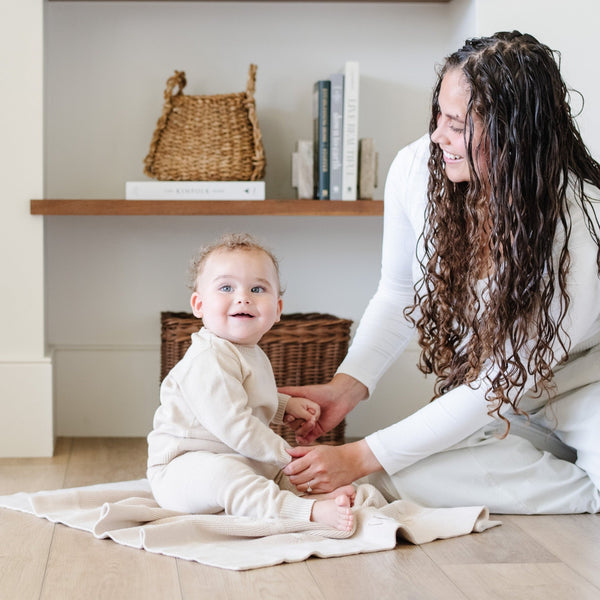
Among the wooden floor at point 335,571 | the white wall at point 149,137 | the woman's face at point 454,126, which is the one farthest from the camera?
the white wall at point 149,137

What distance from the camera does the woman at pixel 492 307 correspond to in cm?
152

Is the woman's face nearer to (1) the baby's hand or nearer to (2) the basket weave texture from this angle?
(1) the baby's hand

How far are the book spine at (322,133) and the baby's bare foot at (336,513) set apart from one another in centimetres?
102

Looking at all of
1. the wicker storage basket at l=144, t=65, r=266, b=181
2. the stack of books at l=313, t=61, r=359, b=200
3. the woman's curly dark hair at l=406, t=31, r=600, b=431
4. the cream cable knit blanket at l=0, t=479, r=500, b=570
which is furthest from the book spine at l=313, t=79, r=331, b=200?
the cream cable knit blanket at l=0, t=479, r=500, b=570

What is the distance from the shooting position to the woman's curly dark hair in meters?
1.50

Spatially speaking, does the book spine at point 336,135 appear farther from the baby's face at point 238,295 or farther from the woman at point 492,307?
the baby's face at point 238,295

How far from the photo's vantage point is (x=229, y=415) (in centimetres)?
160

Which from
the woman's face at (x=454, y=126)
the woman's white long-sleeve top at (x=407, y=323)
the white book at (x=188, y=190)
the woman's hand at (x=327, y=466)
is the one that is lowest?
the woman's hand at (x=327, y=466)

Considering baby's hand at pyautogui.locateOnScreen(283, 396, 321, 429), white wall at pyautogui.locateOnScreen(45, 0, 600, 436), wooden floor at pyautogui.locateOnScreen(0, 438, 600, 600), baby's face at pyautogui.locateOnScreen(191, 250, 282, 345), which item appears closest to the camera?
wooden floor at pyautogui.locateOnScreen(0, 438, 600, 600)

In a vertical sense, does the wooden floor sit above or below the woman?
below

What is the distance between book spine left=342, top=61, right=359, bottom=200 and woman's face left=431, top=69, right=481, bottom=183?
703 millimetres

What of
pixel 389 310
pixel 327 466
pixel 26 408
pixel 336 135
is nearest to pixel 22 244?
pixel 26 408

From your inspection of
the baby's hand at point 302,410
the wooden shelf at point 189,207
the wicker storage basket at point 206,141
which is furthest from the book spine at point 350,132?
the baby's hand at point 302,410

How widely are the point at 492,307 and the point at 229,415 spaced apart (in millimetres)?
493
